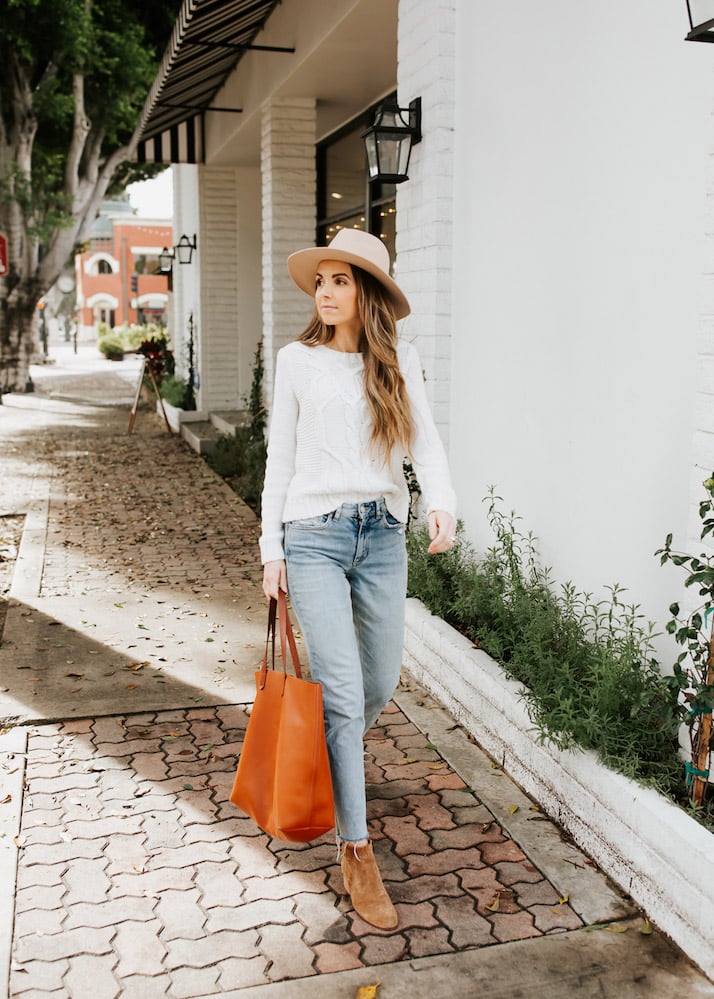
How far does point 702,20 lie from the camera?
2.67 m

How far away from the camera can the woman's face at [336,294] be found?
3129 mm

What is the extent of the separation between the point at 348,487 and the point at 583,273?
1.70m

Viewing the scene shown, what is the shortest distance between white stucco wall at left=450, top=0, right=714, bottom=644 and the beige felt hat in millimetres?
982

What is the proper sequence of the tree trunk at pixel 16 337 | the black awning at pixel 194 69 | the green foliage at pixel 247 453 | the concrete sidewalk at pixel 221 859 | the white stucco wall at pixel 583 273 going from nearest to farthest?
the concrete sidewalk at pixel 221 859 → the white stucco wall at pixel 583 273 → the black awning at pixel 194 69 → the green foliage at pixel 247 453 → the tree trunk at pixel 16 337

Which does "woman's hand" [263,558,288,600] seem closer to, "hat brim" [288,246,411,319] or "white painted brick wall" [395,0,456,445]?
"hat brim" [288,246,411,319]

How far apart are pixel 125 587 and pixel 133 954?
399cm

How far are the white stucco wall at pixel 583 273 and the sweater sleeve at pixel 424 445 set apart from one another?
92 centimetres

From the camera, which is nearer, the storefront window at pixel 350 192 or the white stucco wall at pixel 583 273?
the white stucco wall at pixel 583 273

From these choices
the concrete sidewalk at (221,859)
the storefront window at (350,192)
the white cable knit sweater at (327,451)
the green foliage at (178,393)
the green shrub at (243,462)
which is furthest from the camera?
the green foliage at (178,393)

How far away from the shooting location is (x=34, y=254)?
20219 mm

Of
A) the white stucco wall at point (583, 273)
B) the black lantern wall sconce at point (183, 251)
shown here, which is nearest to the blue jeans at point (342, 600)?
the white stucco wall at point (583, 273)

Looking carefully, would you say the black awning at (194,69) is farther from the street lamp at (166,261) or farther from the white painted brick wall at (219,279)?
the street lamp at (166,261)

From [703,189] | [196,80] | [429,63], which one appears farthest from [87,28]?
[703,189]

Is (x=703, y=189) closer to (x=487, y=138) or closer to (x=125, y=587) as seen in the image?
(x=487, y=138)
